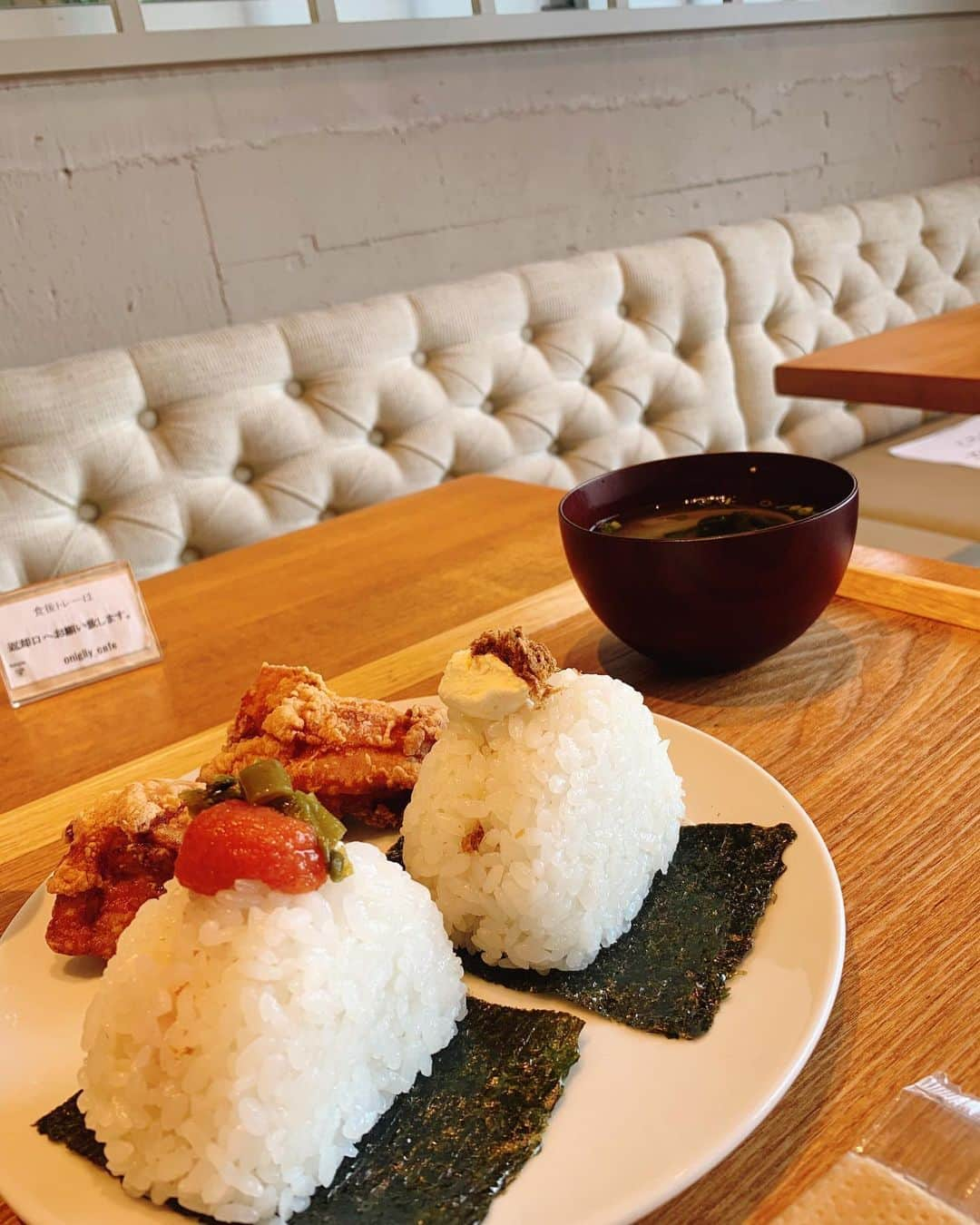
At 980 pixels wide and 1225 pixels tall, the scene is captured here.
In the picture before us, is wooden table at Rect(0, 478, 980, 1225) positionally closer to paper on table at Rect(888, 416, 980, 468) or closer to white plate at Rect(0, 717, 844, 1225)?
white plate at Rect(0, 717, 844, 1225)

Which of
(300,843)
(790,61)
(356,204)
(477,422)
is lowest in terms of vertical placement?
(477,422)

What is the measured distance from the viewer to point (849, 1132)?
0.57 m

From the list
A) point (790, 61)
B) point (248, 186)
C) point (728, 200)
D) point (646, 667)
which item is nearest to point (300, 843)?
point (646, 667)

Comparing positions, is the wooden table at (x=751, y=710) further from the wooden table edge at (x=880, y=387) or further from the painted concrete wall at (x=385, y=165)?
the painted concrete wall at (x=385, y=165)

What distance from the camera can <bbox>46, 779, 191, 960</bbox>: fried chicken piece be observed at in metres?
0.78

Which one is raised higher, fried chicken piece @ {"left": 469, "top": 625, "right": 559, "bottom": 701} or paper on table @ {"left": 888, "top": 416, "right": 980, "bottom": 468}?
fried chicken piece @ {"left": 469, "top": 625, "right": 559, "bottom": 701}

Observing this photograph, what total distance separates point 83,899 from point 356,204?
2363 millimetres

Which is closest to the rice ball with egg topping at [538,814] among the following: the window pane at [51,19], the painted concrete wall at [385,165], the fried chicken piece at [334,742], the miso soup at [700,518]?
the fried chicken piece at [334,742]

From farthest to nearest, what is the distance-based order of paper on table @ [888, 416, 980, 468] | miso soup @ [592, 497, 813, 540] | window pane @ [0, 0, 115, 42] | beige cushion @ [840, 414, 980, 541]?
paper on table @ [888, 416, 980, 468], beige cushion @ [840, 414, 980, 541], window pane @ [0, 0, 115, 42], miso soup @ [592, 497, 813, 540]

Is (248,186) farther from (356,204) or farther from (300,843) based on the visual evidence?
(300,843)

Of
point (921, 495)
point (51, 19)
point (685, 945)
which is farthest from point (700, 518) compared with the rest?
point (51, 19)

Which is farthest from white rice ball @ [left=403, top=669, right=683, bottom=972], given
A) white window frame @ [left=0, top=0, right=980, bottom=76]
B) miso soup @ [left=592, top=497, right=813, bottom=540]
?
white window frame @ [left=0, top=0, right=980, bottom=76]

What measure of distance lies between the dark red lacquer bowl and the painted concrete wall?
178 cm

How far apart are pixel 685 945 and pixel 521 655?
23 cm
